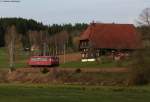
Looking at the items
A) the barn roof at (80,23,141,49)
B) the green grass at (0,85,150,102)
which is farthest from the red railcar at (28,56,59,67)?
the green grass at (0,85,150,102)

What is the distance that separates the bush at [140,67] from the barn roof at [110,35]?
55807mm

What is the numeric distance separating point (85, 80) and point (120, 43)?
52.4 meters

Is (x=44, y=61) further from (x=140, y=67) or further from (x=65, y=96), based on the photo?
(x=65, y=96)

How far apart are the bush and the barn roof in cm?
5581

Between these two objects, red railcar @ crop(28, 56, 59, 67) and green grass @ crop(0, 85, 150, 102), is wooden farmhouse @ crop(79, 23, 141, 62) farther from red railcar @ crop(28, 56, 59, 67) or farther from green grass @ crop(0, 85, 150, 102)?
green grass @ crop(0, 85, 150, 102)

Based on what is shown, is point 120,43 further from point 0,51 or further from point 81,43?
point 0,51

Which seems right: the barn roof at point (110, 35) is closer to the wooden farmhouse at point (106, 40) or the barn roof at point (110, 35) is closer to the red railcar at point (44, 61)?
the wooden farmhouse at point (106, 40)

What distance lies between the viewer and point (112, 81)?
7744 cm

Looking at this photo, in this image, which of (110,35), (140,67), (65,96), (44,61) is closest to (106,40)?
(110,35)

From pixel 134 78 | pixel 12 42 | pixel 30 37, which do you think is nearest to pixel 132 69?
pixel 134 78

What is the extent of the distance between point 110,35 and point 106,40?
4.30m

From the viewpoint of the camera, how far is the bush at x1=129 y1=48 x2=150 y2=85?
6781 centimetres

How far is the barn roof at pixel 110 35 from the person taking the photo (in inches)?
5113

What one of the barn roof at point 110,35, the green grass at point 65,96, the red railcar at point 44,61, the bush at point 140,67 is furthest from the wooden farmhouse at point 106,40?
the green grass at point 65,96
